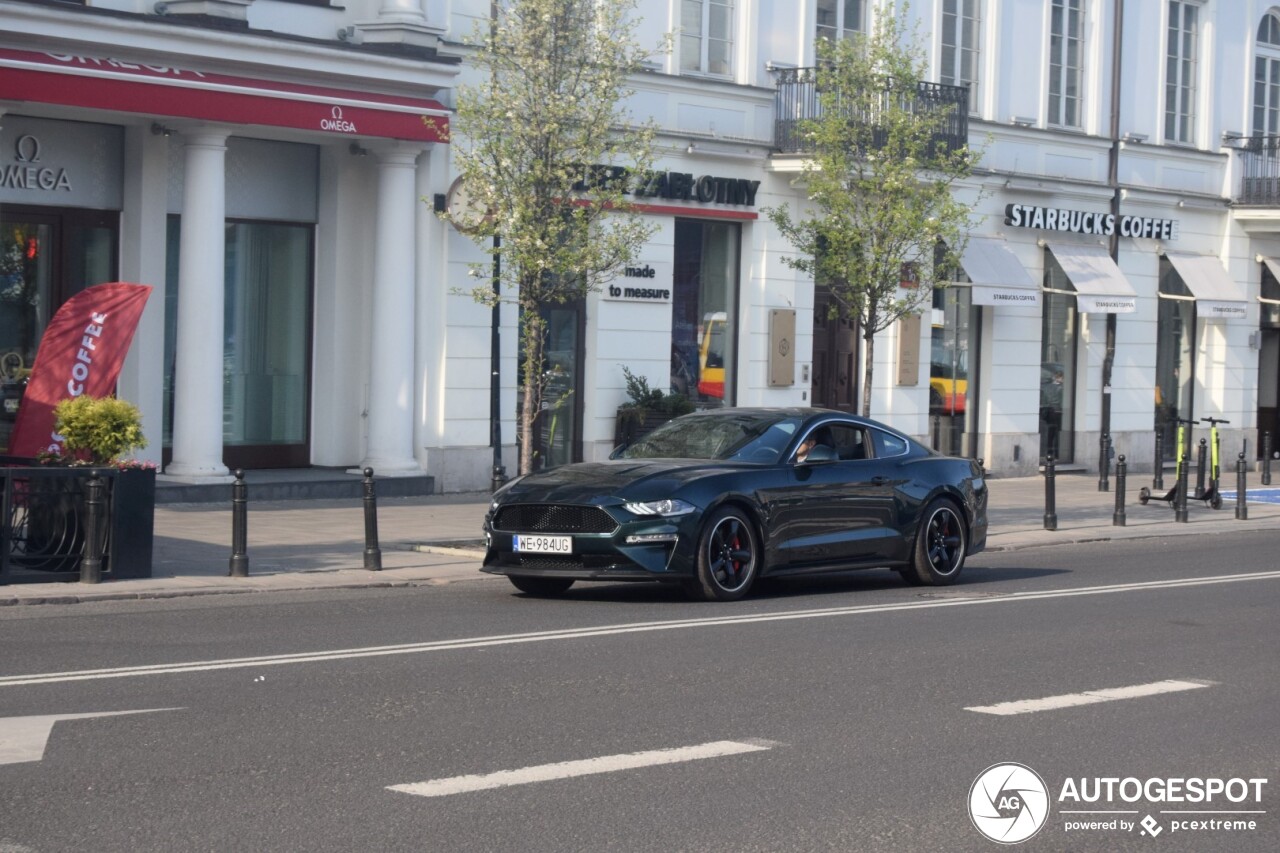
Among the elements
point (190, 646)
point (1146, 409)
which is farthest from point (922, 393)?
point (190, 646)

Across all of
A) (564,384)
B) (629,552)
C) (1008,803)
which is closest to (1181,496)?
(564,384)

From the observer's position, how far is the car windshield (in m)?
13.9

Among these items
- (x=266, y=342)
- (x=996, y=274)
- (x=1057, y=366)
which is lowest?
(x=266, y=342)

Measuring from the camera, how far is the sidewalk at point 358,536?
13.7m

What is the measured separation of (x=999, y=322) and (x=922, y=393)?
7.26 feet

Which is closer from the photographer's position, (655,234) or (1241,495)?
(1241,495)

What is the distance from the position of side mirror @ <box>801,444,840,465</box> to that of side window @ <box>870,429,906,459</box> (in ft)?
2.00

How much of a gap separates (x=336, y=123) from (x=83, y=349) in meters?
6.07

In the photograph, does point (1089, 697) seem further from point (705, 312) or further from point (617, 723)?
point (705, 312)

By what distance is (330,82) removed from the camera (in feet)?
68.3

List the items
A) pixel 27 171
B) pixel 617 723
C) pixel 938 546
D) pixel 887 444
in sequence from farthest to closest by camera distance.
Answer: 1. pixel 27 171
2. pixel 938 546
3. pixel 887 444
4. pixel 617 723

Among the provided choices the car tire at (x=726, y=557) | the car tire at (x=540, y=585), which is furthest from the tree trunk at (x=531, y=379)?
the car tire at (x=726, y=557)

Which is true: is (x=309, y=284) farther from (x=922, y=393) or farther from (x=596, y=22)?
(x=922, y=393)

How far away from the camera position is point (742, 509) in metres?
13.2
